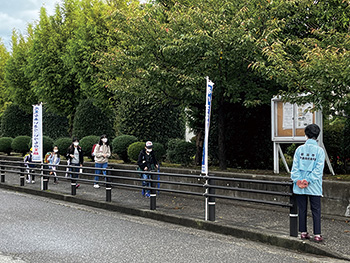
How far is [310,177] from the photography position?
688 centimetres

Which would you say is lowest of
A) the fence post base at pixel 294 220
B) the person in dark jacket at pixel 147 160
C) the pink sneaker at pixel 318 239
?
the pink sneaker at pixel 318 239

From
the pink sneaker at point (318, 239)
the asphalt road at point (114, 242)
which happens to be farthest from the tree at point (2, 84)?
the pink sneaker at point (318, 239)

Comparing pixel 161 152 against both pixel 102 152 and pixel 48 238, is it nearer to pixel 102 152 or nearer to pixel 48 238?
pixel 102 152

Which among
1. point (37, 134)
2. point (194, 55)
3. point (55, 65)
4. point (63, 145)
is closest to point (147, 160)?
point (194, 55)

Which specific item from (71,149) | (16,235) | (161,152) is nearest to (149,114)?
(161,152)

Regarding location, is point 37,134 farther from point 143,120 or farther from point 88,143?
point 143,120

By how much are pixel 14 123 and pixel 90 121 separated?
1408cm

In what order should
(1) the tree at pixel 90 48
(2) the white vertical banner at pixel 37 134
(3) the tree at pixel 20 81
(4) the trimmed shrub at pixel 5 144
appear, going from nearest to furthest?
(2) the white vertical banner at pixel 37 134 → (1) the tree at pixel 90 48 → (4) the trimmed shrub at pixel 5 144 → (3) the tree at pixel 20 81

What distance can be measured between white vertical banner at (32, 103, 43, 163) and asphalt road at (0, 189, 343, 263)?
17.8 feet

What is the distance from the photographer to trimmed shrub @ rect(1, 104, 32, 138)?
1348 inches

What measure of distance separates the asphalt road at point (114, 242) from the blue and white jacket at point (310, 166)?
104cm

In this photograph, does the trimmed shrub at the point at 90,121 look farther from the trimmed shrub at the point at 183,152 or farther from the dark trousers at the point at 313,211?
the dark trousers at the point at 313,211

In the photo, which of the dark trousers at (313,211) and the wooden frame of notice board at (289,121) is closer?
the dark trousers at (313,211)

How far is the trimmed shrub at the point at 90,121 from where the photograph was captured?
23062 mm
